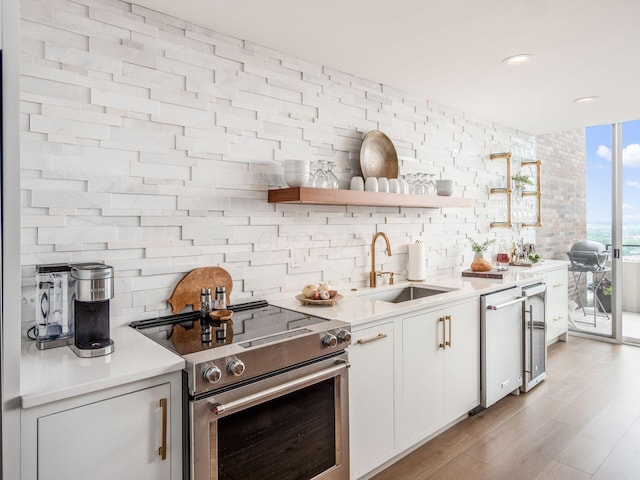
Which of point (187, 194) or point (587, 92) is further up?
→ point (587, 92)

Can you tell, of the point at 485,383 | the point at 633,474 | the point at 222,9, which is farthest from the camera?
the point at 485,383

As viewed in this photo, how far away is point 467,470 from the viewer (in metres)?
2.30

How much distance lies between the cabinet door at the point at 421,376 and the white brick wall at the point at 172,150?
2.18ft

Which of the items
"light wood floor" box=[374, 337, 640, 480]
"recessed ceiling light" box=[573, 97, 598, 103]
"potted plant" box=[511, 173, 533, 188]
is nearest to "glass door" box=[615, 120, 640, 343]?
"potted plant" box=[511, 173, 533, 188]

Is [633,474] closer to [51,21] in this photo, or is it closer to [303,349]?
[303,349]

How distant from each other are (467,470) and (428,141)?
7.96 feet

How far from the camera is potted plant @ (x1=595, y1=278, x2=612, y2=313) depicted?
4.75 m

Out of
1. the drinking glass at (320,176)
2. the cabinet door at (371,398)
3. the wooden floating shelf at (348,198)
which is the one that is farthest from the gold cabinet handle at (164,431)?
the drinking glass at (320,176)

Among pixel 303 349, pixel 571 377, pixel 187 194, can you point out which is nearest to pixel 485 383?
pixel 571 377

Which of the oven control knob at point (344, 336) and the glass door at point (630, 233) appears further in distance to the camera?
the glass door at point (630, 233)

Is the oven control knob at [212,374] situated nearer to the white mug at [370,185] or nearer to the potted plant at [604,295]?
the white mug at [370,185]

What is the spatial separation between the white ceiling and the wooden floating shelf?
850mm

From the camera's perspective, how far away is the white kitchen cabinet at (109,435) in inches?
49.2

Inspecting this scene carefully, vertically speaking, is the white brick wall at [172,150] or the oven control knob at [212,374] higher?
the white brick wall at [172,150]
